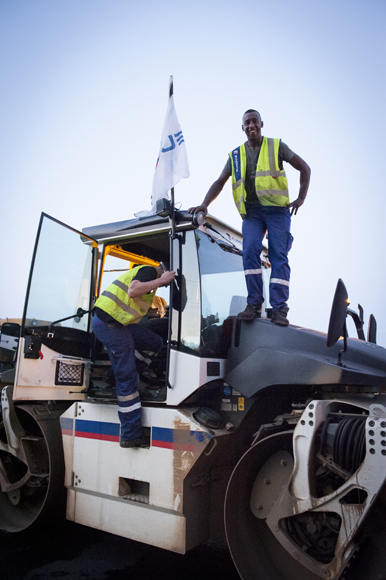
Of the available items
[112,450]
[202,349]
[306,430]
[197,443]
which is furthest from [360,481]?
[112,450]

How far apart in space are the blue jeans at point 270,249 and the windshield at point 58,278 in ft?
5.36

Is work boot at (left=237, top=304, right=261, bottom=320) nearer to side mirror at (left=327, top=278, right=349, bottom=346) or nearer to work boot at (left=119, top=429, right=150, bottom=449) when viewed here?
side mirror at (left=327, top=278, right=349, bottom=346)

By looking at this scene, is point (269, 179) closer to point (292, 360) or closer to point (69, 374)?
point (292, 360)

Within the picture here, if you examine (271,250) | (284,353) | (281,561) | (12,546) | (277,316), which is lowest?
(12,546)

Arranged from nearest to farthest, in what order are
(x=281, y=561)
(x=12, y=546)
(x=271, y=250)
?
(x=281, y=561) < (x=271, y=250) < (x=12, y=546)

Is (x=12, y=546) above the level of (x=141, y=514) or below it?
below

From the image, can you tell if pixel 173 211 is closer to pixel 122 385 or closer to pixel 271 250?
pixel 271 250

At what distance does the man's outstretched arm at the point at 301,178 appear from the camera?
139 inches

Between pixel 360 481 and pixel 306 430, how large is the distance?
362 millimetres

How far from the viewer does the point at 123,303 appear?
11.8 feet

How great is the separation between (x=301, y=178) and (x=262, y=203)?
39 centimetres

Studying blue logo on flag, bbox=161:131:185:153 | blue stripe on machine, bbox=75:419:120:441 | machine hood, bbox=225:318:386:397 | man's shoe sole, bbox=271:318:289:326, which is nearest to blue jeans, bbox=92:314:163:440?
blue stripe on machine, bbox=75:419:120:441

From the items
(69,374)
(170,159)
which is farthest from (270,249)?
(69,374)

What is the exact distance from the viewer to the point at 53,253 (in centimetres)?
406
